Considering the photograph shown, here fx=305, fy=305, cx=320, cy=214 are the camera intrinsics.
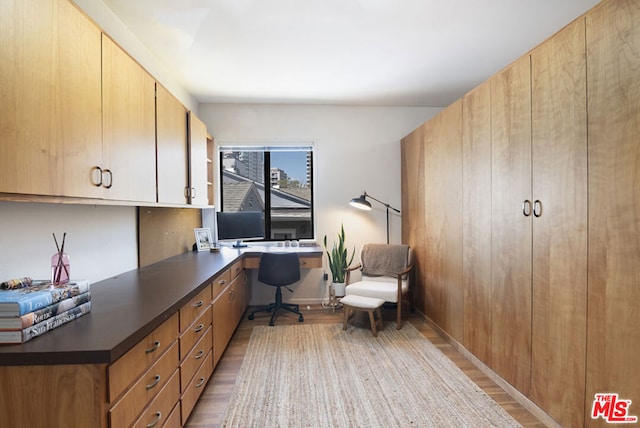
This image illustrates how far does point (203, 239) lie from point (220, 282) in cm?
133

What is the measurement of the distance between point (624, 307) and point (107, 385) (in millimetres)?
2140

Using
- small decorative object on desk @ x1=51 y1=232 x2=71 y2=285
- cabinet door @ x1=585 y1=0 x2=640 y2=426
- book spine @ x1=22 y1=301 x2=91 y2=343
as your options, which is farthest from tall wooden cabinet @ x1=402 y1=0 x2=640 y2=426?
small decorative object on desk @ x1=51 y1=232 x2=71 y2=285

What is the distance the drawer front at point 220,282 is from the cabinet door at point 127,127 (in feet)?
2.58

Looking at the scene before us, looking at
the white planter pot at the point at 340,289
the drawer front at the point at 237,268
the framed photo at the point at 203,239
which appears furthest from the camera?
the white planter pot at the point at 340,289

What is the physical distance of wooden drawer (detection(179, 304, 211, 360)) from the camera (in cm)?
172

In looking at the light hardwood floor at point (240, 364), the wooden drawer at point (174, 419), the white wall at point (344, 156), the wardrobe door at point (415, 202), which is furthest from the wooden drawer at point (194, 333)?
the wardrobe door at point (415, 202)

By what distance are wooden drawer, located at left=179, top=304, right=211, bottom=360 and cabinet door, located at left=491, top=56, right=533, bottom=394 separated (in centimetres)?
211

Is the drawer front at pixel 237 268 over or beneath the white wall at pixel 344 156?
beneath

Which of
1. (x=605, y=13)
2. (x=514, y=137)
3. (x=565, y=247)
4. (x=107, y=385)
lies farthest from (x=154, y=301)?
(x=605, y=13)

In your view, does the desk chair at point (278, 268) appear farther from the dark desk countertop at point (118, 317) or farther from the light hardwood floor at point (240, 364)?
the dark desk countertop at point (118, 317)

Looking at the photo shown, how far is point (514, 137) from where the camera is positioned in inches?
81.8

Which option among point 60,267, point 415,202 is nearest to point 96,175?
point 60,267

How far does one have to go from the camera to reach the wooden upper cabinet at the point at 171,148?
2203 mm

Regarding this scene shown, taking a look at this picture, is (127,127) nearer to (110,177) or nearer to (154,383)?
(110,177)
